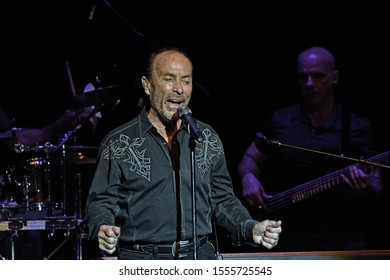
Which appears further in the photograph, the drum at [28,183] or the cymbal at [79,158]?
the drum at [28,183]

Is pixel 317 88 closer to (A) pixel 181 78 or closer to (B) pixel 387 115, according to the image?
(B) pixel 387 115

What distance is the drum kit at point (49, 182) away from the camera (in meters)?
4.32

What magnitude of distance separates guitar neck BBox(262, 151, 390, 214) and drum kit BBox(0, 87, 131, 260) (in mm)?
1385

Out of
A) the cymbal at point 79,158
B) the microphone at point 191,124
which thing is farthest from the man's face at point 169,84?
the cymbal at point 79,158

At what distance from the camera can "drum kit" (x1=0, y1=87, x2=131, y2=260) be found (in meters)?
4.32

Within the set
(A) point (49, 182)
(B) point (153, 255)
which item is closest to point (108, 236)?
(B) point (153, 255)

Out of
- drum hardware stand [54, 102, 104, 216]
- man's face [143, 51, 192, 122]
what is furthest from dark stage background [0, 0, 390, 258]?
man's face [143, 51, 192, 122]

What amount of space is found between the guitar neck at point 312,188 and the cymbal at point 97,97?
1327 millimetres

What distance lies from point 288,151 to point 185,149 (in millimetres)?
1435

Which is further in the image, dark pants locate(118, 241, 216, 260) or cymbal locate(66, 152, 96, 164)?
cymbal locate(66, 152, 96, 164)

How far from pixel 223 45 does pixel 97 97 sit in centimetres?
105

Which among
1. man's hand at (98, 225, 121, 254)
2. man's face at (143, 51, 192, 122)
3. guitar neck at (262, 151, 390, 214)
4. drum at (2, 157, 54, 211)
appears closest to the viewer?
man's hand at (98, 225, 121, 254)

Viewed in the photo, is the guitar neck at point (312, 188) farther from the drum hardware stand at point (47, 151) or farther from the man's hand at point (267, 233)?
the drum hardware stand at point (47, 151)

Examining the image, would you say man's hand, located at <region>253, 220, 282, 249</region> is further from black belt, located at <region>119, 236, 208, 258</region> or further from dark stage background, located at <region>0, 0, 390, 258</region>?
dark stage background, located at <region>0, 0, 390, 258</region>
